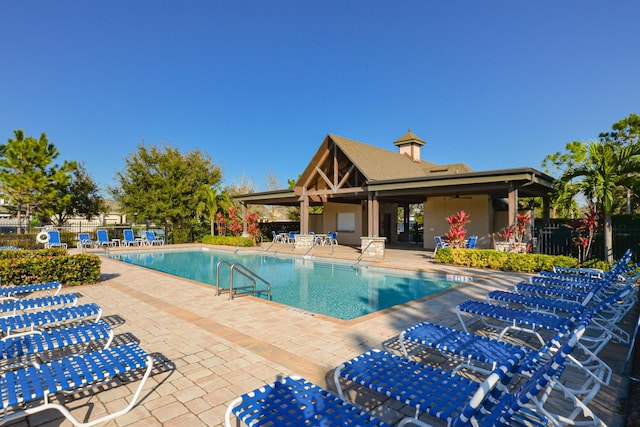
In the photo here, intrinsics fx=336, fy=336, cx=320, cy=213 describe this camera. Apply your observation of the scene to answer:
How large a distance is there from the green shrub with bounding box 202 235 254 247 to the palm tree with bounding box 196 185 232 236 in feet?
3.61

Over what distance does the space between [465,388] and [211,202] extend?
885 inches

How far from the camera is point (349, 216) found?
909 inches

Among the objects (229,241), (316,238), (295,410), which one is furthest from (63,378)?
(229,241)

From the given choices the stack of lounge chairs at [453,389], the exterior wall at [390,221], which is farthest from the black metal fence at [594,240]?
the exterior wall at [390,221]

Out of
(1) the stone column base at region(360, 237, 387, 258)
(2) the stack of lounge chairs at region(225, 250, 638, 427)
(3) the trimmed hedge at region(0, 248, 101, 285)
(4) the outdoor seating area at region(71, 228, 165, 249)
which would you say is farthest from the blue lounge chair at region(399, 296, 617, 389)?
(4) the outdoor seating area at region(71, 228, 165, 249)

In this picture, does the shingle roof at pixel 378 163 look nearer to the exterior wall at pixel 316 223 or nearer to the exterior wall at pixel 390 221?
the exterior wall at pixel 390 221

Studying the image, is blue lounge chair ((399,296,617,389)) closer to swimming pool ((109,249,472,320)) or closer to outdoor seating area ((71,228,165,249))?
swimming pool ((109,249,472,320))

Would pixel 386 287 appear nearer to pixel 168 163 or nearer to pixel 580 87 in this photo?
pixel 580 87

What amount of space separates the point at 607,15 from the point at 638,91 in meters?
16.5

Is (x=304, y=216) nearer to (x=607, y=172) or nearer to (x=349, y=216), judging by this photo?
(x=349, y=216)

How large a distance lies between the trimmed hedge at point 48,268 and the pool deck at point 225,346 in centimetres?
46

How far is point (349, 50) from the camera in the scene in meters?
22.4

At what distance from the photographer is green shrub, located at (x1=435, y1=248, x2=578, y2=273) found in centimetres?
990

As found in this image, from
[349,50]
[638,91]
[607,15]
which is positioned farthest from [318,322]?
[638,91]
